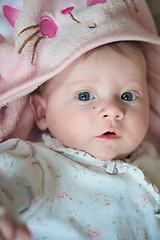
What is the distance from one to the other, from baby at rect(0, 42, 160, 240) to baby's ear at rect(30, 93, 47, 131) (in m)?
0.08

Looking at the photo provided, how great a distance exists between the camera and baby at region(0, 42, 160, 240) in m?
0.97

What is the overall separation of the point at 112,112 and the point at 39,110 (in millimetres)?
420

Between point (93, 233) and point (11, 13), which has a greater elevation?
point (11, 13)

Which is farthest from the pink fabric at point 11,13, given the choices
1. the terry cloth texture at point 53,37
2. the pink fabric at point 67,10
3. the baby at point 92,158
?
the baby at point 92,158

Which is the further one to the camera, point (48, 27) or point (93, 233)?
point (48, 27)

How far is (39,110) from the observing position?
4.18 ft

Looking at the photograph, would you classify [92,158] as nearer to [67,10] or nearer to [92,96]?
[92,96]

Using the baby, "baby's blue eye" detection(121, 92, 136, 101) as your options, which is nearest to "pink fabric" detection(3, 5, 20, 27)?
the baby

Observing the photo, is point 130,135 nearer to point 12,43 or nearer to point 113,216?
point 113,216

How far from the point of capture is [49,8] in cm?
111

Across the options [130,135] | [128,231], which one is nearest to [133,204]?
[128,231]

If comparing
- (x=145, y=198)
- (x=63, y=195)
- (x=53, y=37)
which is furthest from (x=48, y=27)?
(x=145, y=198)

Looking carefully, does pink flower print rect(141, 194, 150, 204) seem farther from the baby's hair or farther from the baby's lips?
the baby's hair

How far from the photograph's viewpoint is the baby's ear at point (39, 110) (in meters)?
1.26
